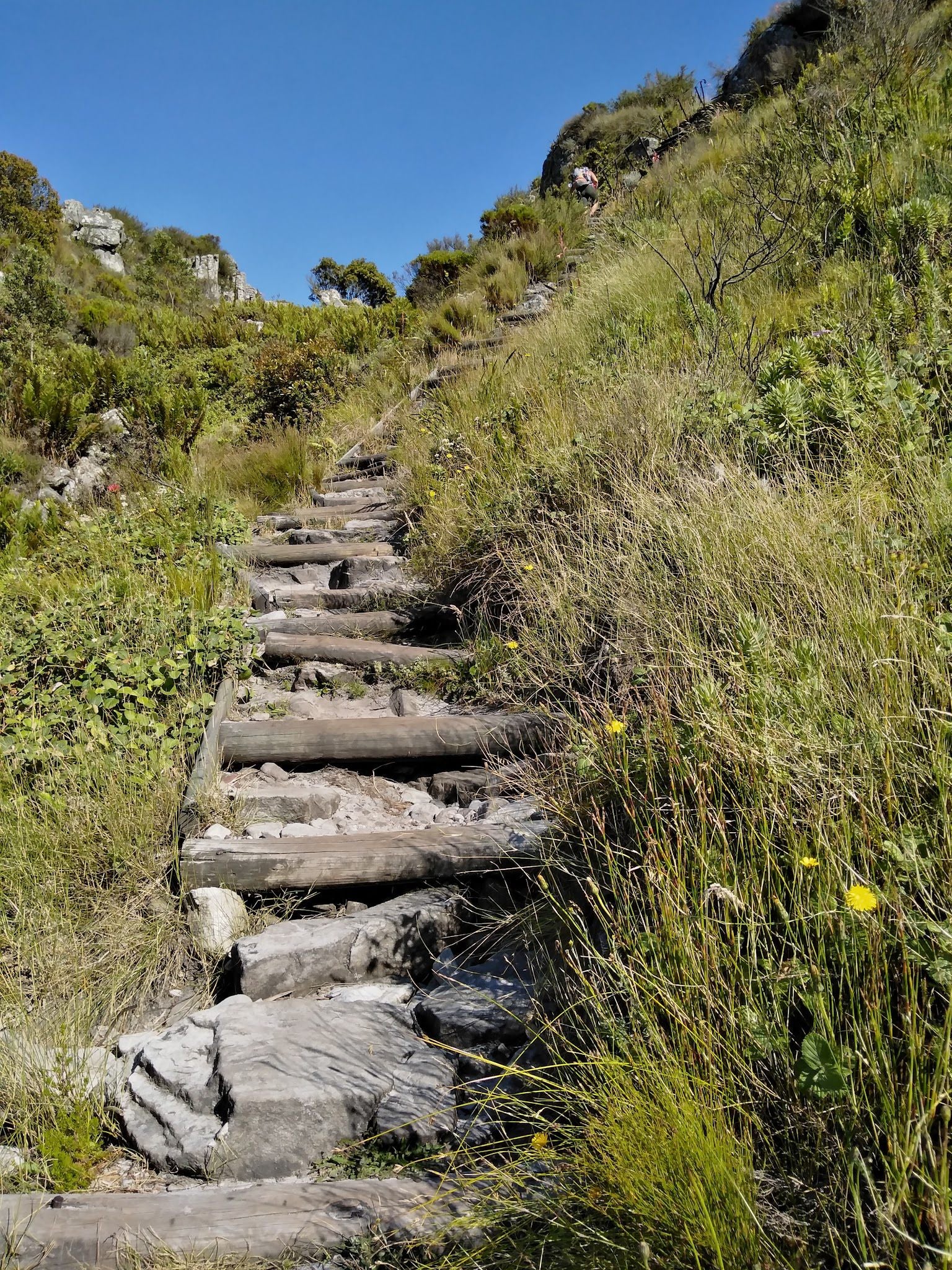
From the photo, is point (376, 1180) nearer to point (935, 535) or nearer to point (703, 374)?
point (935, 535)

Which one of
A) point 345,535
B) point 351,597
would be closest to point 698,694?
point 351,597

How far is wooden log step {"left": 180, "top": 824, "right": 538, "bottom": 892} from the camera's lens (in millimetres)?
2812

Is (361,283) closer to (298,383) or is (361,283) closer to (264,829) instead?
(298,383)

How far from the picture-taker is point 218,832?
307 cm

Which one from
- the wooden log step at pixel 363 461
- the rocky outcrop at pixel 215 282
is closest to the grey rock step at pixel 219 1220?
the wooden log step at pixel 363 461

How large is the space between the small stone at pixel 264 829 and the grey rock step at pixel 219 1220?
1.38 metres

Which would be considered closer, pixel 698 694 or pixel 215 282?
pixel 698 694

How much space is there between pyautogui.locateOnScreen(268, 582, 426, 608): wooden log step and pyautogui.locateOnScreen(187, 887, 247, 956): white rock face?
8.72 feet

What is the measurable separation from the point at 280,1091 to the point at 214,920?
0.79m

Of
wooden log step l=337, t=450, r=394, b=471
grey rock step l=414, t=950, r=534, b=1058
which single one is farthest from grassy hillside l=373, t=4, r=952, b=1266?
wooden log step l=337, t=450, r=394, b=471

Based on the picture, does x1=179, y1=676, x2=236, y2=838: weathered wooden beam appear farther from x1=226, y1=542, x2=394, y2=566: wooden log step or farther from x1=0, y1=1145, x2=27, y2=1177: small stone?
x1=226, y1=542, x2=394, y2=566: wooden log step

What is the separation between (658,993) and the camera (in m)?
1.54

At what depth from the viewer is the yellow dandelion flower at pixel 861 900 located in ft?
4.11

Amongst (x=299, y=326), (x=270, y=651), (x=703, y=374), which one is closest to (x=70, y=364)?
(x=299, y=326)
